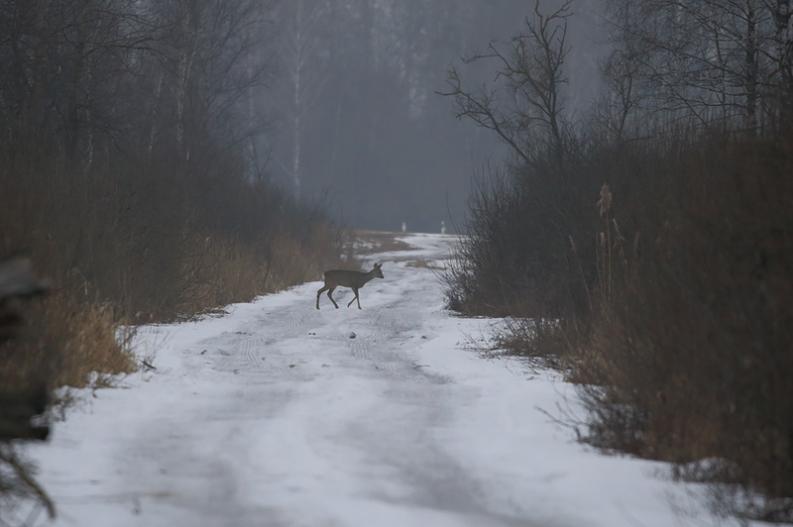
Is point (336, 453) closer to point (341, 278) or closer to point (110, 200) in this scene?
Answer: point (110, 200)

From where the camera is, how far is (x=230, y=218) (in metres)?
26.0

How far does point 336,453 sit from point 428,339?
7286mm

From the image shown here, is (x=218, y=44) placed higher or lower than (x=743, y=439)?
higher

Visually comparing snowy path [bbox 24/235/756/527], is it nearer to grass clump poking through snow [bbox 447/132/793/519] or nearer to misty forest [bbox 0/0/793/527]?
misty forest [bbox 0/0/793/527]

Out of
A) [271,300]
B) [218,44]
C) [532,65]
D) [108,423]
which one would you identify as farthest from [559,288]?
[218,44]

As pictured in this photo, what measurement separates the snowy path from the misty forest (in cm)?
3

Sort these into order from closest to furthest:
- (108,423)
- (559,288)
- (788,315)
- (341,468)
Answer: (788,315) → (341,468) → (108,423) → (559,288)

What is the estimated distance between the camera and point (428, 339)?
13523 mm

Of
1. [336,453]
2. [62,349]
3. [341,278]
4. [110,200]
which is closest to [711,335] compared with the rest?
[336,453]

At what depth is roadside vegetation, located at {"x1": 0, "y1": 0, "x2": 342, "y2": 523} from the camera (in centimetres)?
844

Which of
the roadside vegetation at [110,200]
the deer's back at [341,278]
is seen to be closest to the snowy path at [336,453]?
the roadside vegetation at [110,200]

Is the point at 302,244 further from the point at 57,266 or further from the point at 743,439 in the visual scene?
the point at 743,439

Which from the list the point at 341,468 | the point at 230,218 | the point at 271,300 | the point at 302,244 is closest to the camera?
the point at 341,468

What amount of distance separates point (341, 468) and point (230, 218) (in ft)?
67.6
